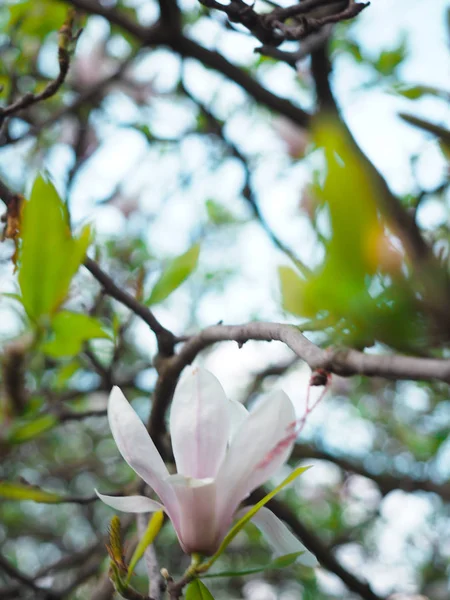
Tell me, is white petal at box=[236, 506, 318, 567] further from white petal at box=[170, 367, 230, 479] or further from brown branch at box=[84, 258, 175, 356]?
brown branch at box=[84, 258, 175, 356]

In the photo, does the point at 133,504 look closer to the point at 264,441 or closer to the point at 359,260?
the point at 264,441

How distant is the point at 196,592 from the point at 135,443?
10 cm

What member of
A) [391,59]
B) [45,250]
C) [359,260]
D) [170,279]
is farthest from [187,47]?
[359,260]

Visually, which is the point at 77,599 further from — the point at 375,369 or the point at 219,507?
the point at 375,369

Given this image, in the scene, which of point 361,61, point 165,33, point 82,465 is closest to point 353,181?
point 165,33

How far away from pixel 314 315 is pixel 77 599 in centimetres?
157

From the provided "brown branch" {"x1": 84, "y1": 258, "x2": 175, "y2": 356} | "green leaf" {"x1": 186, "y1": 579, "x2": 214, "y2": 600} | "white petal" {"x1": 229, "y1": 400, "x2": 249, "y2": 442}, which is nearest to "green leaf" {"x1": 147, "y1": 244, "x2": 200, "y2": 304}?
"brown branch" {"x1": 84, "y1": 258, "x2": 175, "y2": 356}

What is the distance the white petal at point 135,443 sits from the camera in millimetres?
384

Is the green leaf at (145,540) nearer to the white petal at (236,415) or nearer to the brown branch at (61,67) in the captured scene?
the white petal at (236,415)

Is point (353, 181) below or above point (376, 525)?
above

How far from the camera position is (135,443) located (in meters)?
0.38

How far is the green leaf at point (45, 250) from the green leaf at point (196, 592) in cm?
20

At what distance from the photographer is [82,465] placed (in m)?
1.63

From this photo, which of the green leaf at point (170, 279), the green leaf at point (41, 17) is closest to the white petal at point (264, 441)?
the green leaf at point (170, 279)
